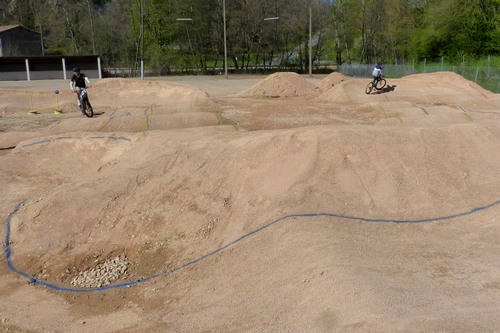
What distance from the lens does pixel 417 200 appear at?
862cm

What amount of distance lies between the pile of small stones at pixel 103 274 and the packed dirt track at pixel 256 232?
0.11ft

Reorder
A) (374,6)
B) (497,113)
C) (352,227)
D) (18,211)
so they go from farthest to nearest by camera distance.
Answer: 1. (374,6)
2. (497,113)
3. (18,211)
4. (352,227)

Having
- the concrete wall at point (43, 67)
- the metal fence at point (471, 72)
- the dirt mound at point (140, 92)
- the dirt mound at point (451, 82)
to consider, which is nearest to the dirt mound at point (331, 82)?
the dirt mound at point (451, 82)

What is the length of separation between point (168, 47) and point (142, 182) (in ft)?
165

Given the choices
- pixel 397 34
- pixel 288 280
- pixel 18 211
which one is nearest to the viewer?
pixel 288 280

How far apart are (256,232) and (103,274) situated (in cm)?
291

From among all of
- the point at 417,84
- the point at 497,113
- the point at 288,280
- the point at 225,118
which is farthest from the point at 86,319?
the point at 417,84

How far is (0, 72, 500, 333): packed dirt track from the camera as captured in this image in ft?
18.1

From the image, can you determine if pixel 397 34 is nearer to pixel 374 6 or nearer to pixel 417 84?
pixel 374 6

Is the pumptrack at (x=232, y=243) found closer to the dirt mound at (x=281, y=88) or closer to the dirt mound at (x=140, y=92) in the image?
the dirt mound at (x=140, y=92)

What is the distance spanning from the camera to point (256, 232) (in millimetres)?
7863

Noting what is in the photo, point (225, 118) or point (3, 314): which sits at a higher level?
point (225, 118)

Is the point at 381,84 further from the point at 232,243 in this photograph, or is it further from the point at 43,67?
the point at 43,67

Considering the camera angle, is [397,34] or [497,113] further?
[397,34]
